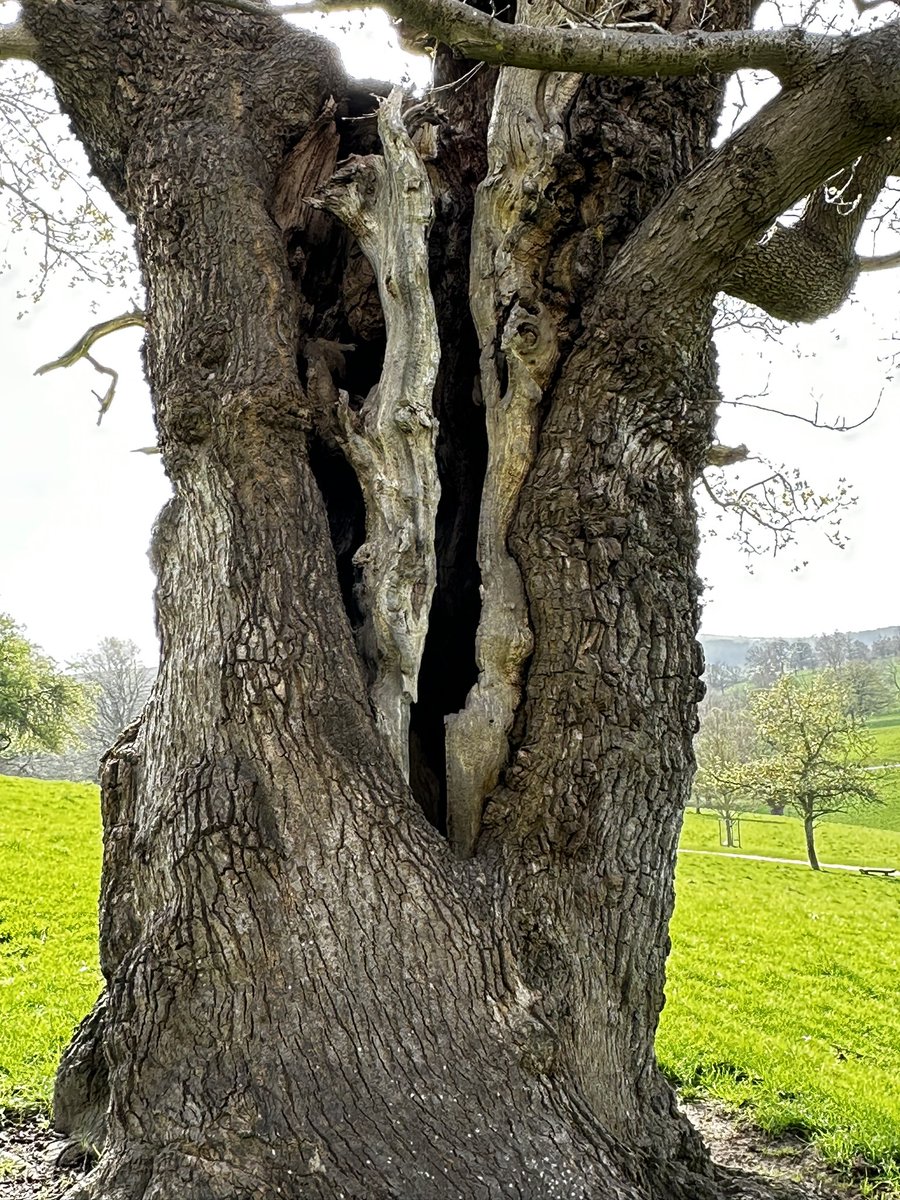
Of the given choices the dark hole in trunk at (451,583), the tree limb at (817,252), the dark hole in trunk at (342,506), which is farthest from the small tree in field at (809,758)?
the dark hole in trunk at (342,506)

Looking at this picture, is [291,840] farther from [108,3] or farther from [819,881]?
[819,881]

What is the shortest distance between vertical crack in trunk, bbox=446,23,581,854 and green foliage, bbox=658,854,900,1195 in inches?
109

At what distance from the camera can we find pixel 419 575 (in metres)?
3.14

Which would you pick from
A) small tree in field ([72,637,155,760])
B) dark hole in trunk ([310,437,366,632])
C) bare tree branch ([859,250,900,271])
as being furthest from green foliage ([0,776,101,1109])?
small tree in field ([72,637,155,760])

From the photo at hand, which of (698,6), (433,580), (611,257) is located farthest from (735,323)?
(433,580)

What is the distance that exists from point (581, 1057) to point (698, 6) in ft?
14.5

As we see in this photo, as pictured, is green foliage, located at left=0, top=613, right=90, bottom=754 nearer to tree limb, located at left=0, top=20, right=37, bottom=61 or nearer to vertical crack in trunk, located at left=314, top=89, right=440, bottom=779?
tree limb, located at left=0, top=20, right=37, bottom=61

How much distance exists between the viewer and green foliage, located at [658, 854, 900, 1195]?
4.31 meters

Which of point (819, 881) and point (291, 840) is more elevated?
point (291, 840)

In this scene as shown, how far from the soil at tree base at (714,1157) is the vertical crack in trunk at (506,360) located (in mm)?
1720

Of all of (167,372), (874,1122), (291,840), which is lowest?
(874,1122)

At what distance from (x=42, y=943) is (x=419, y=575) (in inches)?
212

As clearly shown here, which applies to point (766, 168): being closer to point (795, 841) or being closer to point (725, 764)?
point (725, 764)

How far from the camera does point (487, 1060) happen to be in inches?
93.2
